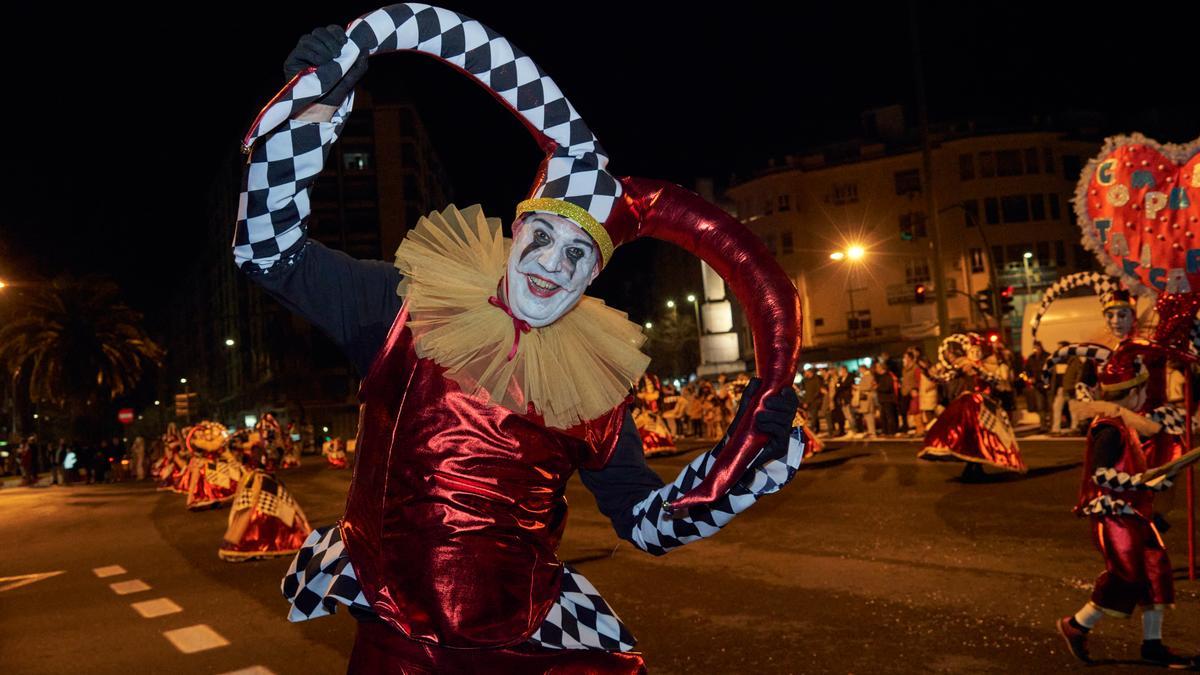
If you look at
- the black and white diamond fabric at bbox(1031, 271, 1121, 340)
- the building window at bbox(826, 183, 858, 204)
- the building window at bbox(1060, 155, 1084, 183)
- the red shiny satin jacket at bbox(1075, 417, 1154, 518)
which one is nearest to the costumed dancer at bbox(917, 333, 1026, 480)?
the black and white diamond fabric at bbox(1031, 271, 1121, 340)

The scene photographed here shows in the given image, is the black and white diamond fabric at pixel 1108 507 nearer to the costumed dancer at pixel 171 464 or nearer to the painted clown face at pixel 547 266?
the painted clown face at pixel 547 266

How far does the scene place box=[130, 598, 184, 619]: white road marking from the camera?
26.3 feet

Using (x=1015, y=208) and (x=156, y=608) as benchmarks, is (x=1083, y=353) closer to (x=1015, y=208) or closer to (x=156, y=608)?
(x=156, y=608)

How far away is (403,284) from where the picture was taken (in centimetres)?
276

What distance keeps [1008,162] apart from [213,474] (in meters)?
46.5

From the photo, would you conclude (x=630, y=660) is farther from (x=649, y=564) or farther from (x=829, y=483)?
(x=829, y=483)

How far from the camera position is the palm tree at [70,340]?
37.1 meters

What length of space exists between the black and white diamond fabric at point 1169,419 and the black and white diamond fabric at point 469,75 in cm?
456

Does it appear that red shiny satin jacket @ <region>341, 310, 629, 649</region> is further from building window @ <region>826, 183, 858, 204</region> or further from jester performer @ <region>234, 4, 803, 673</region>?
building window @ <region>826, 183, 858, 204</region>

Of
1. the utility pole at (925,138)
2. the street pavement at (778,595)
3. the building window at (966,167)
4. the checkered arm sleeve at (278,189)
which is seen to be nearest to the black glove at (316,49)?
the checkered arm sleeve at (278,189)

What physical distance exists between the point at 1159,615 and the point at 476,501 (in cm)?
439

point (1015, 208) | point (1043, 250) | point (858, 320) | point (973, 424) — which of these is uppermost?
point (1015, 208)

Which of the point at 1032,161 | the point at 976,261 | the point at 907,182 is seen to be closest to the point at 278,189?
the point at 976,261

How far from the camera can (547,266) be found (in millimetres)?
2727
